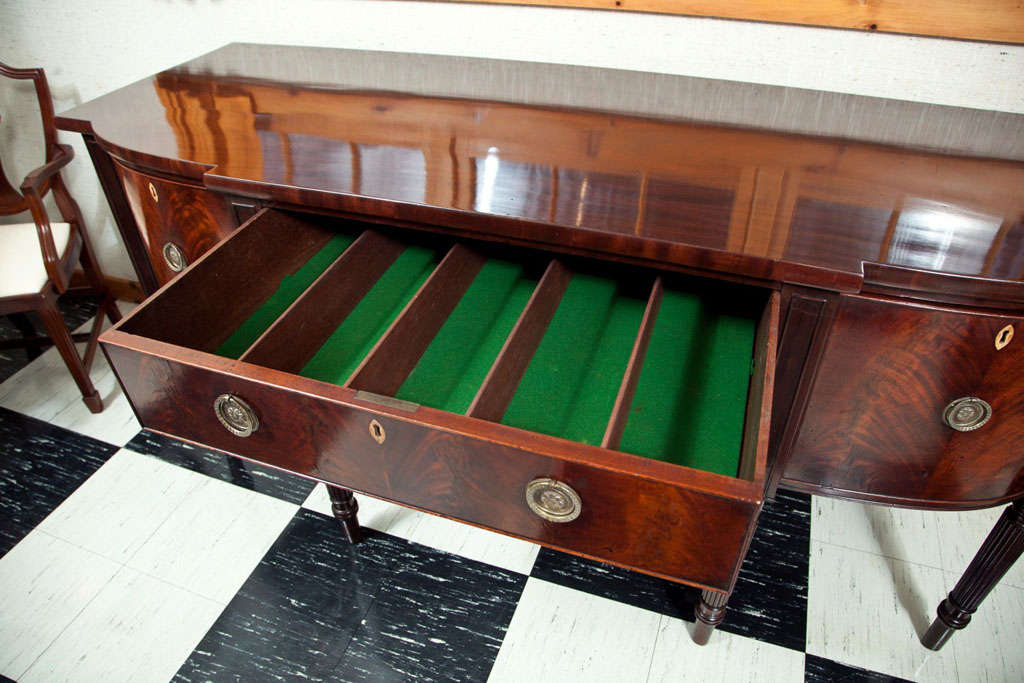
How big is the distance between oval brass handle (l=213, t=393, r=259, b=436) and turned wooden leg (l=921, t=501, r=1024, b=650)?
3.48ft

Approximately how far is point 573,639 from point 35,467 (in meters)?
1.26

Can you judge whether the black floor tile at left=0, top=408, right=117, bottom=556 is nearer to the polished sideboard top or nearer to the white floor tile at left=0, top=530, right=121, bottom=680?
the white floor tile at left=0, top=530, right=121, bottom=680

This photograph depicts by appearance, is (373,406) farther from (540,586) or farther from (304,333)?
(540,586)

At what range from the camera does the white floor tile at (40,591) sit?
3.98 ft

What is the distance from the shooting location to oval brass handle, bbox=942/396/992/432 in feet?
2.66

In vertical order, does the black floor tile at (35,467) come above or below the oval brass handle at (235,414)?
below

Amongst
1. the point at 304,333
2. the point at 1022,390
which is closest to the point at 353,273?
the point at 304,333

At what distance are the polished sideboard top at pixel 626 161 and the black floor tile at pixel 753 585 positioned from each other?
28.7 inches

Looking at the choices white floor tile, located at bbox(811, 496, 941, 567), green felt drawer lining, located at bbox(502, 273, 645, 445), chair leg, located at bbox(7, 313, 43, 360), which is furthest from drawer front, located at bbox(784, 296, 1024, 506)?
chair leg, located at bbox(7, 313, 43, 360)

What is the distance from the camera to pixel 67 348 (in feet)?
5.22

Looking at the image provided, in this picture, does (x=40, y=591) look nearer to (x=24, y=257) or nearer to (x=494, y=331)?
(x=24, y=257)

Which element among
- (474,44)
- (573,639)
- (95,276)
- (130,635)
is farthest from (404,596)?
(95,276)

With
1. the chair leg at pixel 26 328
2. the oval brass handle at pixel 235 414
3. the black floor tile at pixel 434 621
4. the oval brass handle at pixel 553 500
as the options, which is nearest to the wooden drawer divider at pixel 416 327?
the oval brass handle at pixel 235 414

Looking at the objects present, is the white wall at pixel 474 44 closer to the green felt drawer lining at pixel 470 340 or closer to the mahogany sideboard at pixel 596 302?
the mahogany sideboard at pixel 596 302
